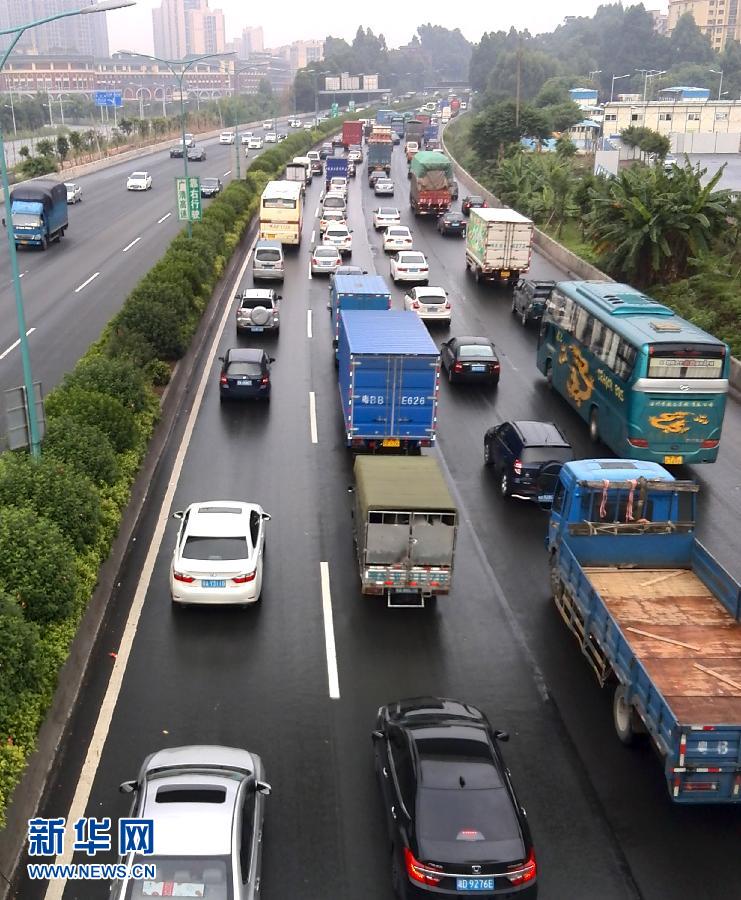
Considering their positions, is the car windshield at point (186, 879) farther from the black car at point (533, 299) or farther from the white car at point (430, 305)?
the black car at point (533, 299)

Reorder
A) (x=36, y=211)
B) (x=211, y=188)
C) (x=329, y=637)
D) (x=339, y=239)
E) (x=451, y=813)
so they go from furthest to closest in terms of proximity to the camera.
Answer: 1. (x=211, y=188)
2. (x=339, y=239)
3. (x=36, y=211)
4. (x=329, y=637)
5. (x=451, y=813)

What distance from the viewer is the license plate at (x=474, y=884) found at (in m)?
9.95

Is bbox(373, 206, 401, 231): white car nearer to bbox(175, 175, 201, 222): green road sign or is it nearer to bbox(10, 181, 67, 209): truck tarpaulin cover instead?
bbox(175, 175, 201, 222): green road sign

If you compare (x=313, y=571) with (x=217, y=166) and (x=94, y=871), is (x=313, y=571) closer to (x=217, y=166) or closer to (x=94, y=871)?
(x=94, y=871)

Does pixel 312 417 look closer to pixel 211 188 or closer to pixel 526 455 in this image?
pixel 526 455

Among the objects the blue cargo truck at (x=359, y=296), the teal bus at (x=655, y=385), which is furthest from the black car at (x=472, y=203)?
the teal bus at (x=655, y=385)

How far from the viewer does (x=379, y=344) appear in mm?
23500

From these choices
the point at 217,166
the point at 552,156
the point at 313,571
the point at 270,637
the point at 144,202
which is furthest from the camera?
the point at 217,166

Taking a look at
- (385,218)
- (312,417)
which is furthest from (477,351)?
(385,218)

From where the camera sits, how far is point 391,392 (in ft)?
76.3

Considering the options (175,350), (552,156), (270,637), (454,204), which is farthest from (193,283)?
(552,156)

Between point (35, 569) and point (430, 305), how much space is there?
1048 inches

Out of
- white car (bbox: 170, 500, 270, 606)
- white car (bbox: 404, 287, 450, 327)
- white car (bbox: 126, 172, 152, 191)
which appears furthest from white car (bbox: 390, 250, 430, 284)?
white car (bbox: 126, 172, 152, 191)

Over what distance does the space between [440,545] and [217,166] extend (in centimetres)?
8777
